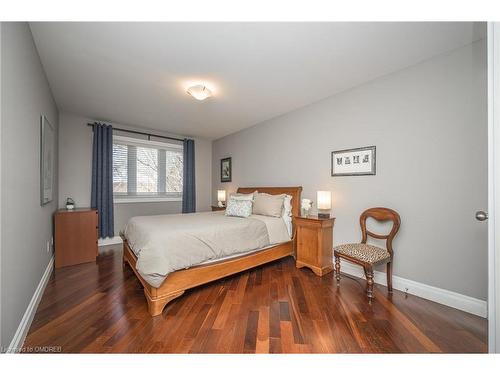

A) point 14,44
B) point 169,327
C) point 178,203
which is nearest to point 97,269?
point 169,327

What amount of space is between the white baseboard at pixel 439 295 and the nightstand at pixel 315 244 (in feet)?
1.61

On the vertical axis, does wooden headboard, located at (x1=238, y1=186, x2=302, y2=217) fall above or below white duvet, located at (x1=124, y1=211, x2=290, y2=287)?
above

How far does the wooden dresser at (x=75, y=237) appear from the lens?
2.90 m

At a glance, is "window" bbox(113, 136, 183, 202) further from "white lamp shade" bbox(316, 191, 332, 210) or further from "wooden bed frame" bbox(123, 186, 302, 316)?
"white lamp shade" bbox(316, 191, 332, 210)

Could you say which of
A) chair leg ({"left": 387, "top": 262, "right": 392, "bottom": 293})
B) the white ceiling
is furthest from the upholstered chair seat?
the white ceiling

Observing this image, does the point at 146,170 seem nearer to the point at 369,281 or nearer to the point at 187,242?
the point at 187,242

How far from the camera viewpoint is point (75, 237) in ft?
9.91

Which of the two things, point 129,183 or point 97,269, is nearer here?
point 97,269

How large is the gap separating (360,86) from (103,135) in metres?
4.33

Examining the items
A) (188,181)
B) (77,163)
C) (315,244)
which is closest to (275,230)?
(315,244)

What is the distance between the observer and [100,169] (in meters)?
3.77

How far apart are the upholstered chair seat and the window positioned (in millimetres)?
3885

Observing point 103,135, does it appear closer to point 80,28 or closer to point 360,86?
point 80,28

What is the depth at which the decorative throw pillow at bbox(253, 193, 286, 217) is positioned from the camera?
3.14 metres
